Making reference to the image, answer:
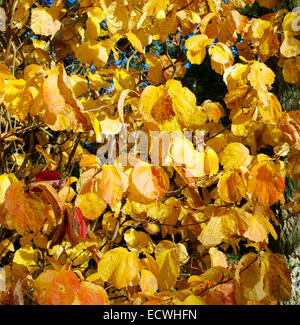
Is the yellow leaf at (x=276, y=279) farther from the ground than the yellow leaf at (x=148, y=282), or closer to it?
farther from the ground

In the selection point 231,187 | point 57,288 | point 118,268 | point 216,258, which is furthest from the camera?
point 216,258

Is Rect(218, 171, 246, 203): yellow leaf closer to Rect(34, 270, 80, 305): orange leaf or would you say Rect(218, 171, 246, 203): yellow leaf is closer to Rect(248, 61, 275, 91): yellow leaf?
Rect(248, 61, 275, 91): yellow leaf

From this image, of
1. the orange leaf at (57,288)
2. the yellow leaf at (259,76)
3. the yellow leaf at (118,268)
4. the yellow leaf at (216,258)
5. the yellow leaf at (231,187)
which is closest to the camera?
the orange leaf at (57,288)

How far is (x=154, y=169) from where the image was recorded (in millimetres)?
935

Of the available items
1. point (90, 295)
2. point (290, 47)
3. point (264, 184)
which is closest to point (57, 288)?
point (90, 295)

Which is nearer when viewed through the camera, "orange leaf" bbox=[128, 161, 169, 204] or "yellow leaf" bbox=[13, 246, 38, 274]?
"orange leaf" bbox=[128, 161, 169, 204]

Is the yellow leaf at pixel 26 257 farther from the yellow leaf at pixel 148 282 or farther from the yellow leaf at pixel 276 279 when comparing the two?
the yellow leaf at pixel 276 279

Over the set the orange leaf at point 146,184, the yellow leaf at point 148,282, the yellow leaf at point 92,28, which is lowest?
the yellow leaf at point 148,282

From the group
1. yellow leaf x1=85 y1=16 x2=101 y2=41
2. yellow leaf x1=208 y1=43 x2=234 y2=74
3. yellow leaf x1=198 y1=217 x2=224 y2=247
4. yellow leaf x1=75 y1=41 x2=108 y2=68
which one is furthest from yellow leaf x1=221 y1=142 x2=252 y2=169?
yellow leaf x1=85 y1=16 x2=101 y2=41

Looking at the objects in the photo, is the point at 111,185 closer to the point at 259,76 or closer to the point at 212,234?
the point at 212,234

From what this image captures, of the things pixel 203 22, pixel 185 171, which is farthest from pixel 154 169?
pixel 203 22

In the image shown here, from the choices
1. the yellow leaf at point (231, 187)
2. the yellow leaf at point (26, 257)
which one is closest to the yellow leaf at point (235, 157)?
the yellow leaf at point (231, 187)
